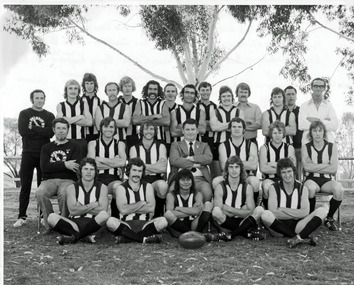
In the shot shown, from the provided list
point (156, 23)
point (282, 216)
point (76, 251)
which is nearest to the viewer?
point (76, 251)

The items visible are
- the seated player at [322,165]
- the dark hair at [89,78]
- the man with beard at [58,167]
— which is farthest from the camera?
the dark hair at [89,78]

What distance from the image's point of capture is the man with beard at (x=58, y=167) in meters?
5.66

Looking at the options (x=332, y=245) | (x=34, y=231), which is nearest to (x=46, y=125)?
(x=34, y=231)

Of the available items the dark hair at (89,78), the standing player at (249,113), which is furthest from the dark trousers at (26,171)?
the standing player at (249,113)

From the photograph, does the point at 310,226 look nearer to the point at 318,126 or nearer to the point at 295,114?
the point at 318,126

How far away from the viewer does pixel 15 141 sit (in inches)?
495

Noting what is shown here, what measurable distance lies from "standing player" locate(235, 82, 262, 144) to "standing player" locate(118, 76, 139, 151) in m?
1.39

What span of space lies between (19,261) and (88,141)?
2.15 metres

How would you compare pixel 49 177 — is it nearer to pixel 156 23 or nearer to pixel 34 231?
pixel 34 231

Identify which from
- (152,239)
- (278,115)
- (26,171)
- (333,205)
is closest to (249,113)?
(278,115)

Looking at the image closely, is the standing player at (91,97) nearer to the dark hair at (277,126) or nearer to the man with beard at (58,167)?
the man with beard at (58,167)

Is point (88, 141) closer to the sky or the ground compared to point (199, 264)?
closer to the sky

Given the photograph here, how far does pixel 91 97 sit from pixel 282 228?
2.92m

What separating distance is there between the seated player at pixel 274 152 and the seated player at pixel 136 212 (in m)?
1.42
